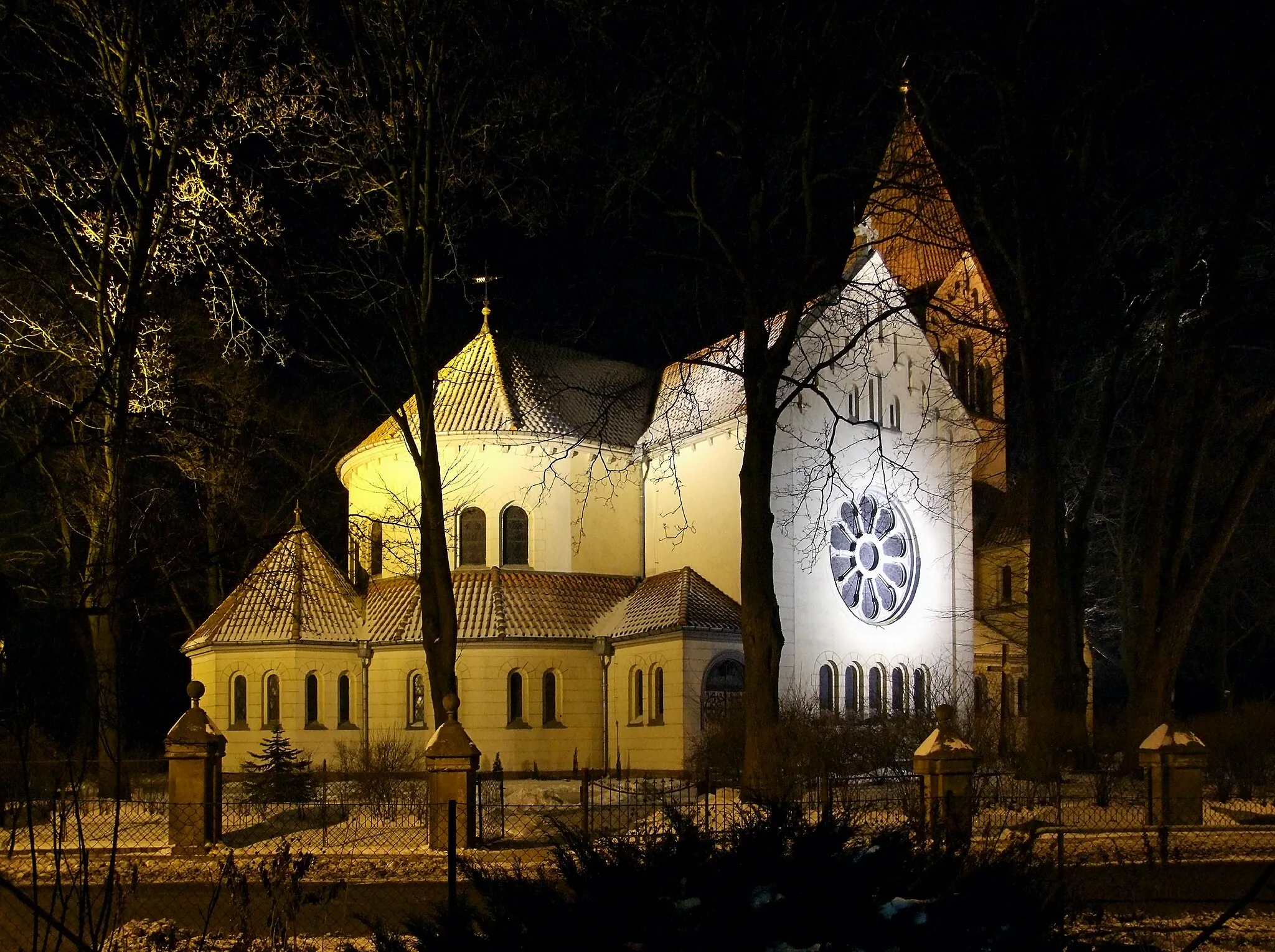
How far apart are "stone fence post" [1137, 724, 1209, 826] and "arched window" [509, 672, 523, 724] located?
17722 millimetres

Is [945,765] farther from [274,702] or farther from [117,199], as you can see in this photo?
[274,702]

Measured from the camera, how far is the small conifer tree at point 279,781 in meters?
22.4

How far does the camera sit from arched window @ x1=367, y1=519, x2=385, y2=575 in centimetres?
3488

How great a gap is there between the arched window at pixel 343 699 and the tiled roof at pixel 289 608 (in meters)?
1.04

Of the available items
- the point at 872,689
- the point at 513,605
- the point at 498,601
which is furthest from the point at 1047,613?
the point at 498,601

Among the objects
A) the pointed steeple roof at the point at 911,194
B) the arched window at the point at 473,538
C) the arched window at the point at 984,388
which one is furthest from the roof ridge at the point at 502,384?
the arched window at the point at 984,388

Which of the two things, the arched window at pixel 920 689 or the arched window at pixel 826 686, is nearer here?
the arched window at pixel 920 689

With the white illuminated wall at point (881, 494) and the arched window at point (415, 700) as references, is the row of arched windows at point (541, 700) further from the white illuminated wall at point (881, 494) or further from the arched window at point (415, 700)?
the white illuminated wall at point (881, 494)

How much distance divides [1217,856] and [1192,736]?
2.33 m

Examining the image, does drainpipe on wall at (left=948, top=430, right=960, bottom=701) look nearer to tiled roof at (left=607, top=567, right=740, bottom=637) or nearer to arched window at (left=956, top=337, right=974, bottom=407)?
arched window at (left=956, top=337, right=974, bottom=407)

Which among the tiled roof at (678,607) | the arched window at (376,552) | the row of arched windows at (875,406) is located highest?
the row of arched windows at (875,406)

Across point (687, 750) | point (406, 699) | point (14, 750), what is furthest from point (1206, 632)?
point (14, 750)

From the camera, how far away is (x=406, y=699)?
3300 cm

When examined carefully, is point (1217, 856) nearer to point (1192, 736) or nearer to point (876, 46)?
point (1192, 736)
